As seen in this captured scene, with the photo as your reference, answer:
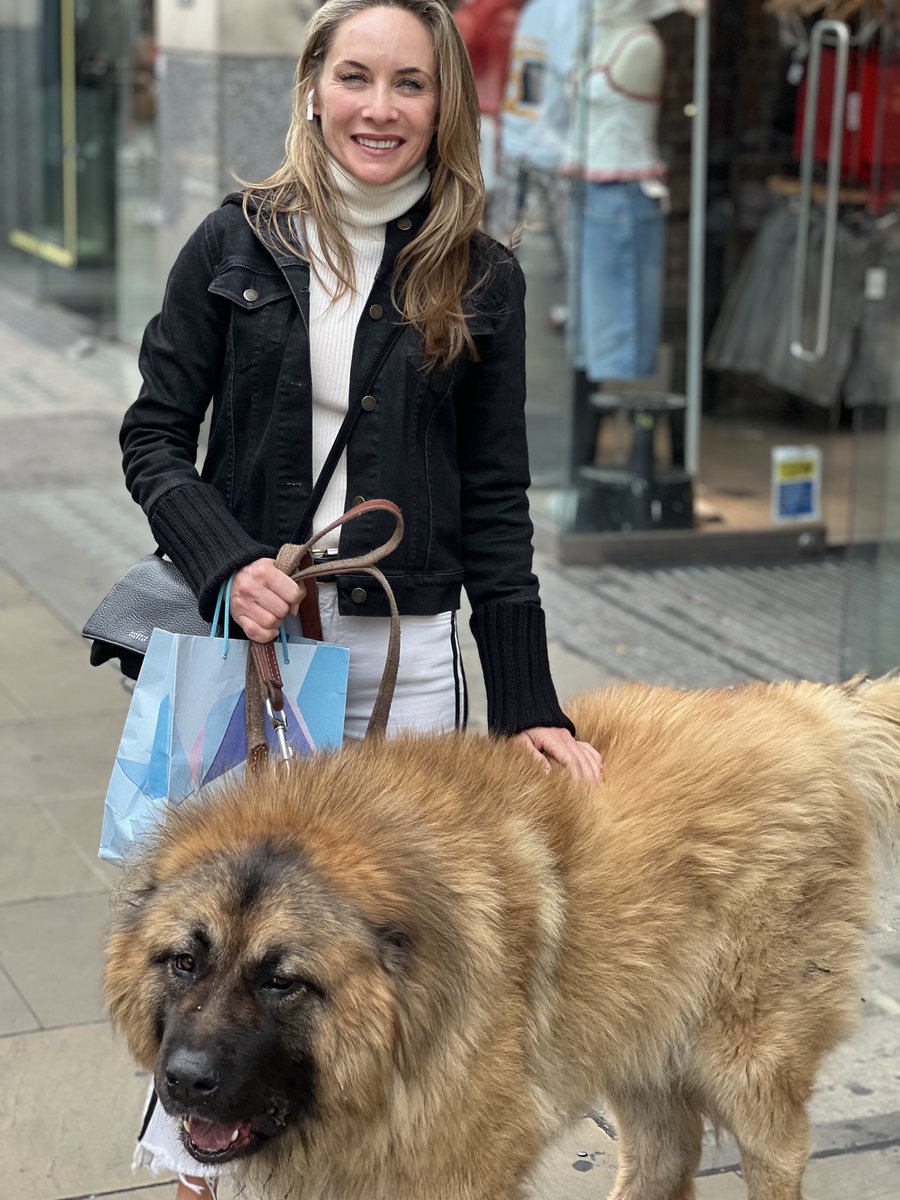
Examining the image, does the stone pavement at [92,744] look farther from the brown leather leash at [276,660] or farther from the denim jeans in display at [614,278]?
the brown leather leash at [276,660]

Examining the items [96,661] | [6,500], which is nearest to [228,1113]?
[96,661]

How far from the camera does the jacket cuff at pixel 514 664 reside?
10.1 feet

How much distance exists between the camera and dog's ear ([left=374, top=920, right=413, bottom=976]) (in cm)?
246

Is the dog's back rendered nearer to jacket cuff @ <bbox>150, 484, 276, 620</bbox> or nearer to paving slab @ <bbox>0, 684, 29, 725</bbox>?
jacket cuff @ <bbox>150, 484, 276, 620</bbox>

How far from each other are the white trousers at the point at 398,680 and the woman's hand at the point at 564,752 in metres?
0.16

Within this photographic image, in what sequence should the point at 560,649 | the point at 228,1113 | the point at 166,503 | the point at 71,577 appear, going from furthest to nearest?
1. the point at 71,577
2. the point at 560,649
3. the point at 166,503
4. the point at 228,1113

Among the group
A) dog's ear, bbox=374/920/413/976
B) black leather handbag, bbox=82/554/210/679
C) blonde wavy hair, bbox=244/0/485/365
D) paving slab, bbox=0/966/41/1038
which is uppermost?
blonde wavy hair, bbox=244/0/485/365

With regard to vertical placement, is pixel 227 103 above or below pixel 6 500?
above

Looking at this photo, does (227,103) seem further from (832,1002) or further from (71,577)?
(832,1002)

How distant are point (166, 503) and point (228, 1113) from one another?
1.07 metres

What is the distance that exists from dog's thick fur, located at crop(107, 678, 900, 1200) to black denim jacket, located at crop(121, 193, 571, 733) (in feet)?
1.05

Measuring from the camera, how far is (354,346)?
2994mm

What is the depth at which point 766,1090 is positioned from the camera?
3033 millimetres

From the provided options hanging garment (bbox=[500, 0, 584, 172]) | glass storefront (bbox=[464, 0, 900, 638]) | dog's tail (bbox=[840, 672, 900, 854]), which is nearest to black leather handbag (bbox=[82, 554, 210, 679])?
dog's tail (bbox=[840, 672, 900, 854])
